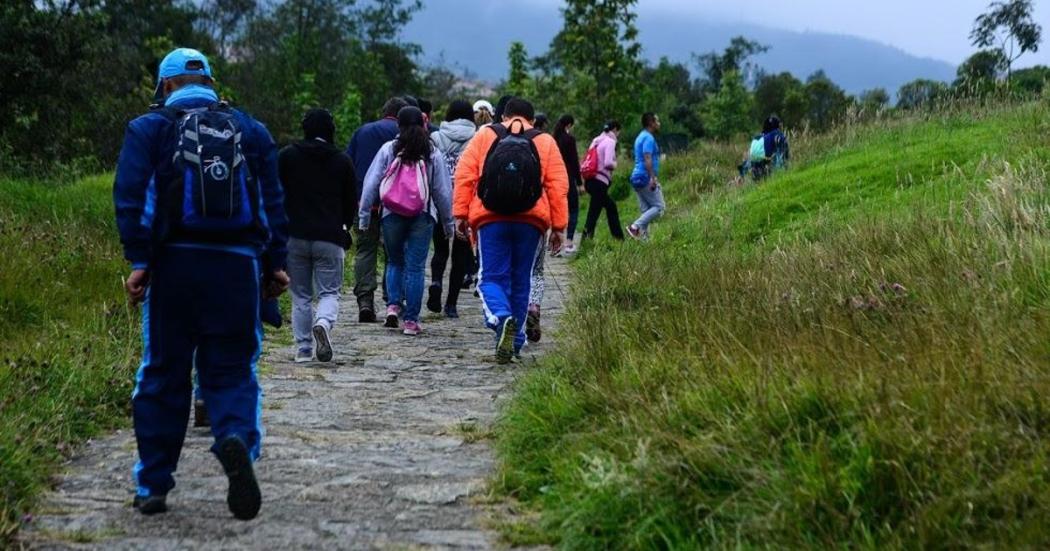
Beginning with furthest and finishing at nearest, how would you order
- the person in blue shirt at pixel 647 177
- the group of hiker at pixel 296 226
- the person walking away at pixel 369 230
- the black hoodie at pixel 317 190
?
the person in blue shirt at pixel 647 177 → the person walking away at pixel 369 230 → the black hoodie at pixel 317 190 → the group of hiker at pixel 296 226

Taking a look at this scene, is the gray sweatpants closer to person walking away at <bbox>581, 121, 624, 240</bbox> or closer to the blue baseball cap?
the blue baseball cap

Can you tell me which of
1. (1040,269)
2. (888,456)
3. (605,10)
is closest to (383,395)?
(1040,269)

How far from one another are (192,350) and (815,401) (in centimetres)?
251

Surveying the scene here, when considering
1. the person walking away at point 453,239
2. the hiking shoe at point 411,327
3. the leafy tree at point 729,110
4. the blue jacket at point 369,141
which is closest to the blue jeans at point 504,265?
the hiking shoe at point 411,327

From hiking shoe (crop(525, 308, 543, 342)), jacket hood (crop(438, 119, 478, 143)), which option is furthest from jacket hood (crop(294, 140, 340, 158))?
jacket hood (crop(438, 119, 478, 143))

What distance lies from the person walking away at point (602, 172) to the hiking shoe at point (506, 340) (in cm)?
896

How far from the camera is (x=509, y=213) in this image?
913cm

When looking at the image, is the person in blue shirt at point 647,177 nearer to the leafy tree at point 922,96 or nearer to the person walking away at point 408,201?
the leafy tree at point 922,96

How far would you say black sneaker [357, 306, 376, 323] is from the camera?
11916 mm

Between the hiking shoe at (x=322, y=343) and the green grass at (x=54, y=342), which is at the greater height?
the green grass at (x=54, y=342)

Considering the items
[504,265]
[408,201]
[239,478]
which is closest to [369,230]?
[408,201]

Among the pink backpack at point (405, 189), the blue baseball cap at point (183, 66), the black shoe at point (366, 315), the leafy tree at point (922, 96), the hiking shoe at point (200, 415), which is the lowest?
the black shoe at point (366, 315)

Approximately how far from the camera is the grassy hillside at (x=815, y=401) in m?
4.08

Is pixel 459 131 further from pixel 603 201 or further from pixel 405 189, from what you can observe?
pixel 603 201
